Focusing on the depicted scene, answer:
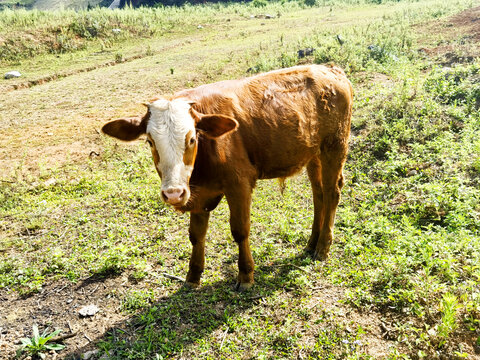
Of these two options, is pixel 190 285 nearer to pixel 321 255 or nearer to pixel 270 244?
pixel 270 244

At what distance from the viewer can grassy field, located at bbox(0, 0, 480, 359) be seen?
12.0 feet

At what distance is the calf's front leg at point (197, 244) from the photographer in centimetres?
432

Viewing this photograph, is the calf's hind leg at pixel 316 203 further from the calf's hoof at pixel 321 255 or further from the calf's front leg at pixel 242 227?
the calf's front leg at pixel 242 227

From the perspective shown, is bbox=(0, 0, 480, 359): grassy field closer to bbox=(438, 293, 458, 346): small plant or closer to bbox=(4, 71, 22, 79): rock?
bbox=(438, 293, 458, 346): small plant

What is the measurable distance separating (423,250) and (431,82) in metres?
6.33

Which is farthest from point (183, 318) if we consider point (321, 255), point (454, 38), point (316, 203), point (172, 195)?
point (454, 38)

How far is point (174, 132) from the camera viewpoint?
320 centimetres

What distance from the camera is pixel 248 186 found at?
397 centimetres

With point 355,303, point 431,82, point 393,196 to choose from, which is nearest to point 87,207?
point 355,303

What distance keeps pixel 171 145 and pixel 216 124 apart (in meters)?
0.54

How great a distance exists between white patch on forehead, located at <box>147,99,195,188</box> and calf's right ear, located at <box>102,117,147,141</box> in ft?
0.85

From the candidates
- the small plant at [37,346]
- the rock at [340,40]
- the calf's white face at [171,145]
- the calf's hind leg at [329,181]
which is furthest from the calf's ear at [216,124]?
the rock at [340,40]

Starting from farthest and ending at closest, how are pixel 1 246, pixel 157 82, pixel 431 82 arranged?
pixel 157 82
pixel 431 82
pixel 1 246

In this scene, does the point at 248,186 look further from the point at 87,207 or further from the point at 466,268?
the point at 87,207
